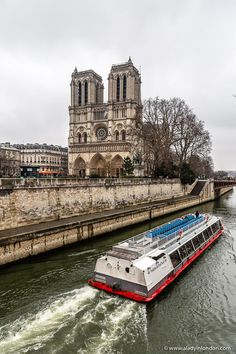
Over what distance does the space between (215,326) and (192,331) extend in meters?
0.82

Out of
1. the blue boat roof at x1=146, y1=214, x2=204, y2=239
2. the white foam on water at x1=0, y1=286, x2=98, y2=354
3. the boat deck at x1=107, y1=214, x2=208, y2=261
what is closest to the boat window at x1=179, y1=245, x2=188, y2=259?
the boat deck at x1=107, y1=214, x2=208, y2=261

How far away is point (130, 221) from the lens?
2112 centimetres

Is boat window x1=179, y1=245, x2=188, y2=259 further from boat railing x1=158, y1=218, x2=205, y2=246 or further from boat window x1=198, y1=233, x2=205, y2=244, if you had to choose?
boat window x1=198, y1=233, x2=205, y2=244

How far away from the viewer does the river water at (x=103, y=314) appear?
6.86 metres

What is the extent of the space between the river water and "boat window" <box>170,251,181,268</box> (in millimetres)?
678

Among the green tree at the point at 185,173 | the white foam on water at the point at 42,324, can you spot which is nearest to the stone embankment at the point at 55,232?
the white foam on water at the point at 42,324

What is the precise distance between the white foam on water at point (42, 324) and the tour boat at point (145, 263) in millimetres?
942

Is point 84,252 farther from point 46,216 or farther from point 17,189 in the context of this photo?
point 17,189

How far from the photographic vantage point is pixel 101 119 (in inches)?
2621


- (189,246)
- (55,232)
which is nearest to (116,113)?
(55,232)

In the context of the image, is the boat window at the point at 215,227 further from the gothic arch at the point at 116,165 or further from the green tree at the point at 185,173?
the gothic arch at the point at 116,165

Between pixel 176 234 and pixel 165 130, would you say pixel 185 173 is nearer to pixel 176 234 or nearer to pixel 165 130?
pixel 165 130

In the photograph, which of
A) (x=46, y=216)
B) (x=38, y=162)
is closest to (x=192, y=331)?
(x=46, y=216)

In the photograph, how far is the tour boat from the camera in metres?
9.02
